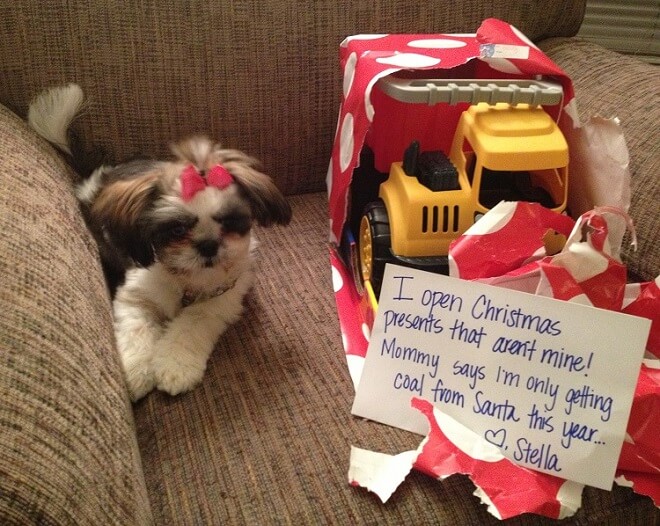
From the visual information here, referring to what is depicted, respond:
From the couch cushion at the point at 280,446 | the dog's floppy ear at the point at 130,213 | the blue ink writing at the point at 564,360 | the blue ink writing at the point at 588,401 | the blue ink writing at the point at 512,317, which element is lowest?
the couch cushion at the point at 280,446

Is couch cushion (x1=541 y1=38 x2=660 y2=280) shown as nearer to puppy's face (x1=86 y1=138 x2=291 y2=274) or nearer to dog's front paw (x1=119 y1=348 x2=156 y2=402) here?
puppy's face (x1=86 y1=138 x2=291 y2=274)

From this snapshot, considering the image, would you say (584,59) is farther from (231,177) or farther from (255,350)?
(255,350)

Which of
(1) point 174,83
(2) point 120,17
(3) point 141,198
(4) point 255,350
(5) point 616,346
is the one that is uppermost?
(2) point 120,17

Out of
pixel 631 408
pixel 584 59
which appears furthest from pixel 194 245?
pixel 584 59

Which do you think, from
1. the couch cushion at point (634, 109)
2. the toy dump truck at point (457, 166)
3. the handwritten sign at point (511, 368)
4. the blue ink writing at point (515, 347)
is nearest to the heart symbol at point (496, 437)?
the handwritten sign at point (511, 368)

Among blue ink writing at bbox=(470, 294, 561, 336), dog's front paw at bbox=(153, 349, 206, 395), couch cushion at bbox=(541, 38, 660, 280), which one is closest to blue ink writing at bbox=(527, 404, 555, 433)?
blue ink writing at bbox=(470, 294, 561, 336)

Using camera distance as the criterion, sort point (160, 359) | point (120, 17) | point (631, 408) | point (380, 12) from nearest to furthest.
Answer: point (631, 408), point (160, 359), point (120, 17), point (380, 12)

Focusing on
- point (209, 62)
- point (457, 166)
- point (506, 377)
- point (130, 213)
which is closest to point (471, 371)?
point (506, 377)

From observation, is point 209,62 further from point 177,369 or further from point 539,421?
point 539,421

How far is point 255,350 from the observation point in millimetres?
1018

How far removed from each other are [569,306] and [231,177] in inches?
23.4

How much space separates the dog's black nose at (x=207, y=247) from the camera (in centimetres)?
101

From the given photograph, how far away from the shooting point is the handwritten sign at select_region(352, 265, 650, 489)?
785mm

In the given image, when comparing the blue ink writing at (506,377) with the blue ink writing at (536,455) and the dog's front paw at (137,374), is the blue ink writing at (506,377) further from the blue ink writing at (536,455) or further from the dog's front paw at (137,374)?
the dog's front paw at (137,374)
